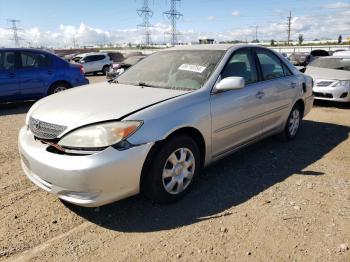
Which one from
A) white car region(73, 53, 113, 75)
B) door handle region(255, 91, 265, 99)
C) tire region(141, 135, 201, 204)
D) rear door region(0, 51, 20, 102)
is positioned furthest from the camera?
white car region(73, 53, 113, 75)

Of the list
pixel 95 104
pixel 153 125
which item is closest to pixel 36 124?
pixel 95 104

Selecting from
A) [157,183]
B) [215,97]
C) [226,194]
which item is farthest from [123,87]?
[226,194]

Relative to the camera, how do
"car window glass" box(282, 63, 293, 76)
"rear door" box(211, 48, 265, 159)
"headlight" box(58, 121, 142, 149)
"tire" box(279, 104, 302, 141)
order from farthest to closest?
"tire" box(279, 104, 302, 141), "car window glass" box(282, 63, 293, 76), "rear door" box(211, 48, 265, 159), "headlight" box(58, 121, 142, 149)

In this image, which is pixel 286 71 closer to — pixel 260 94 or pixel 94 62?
pixel 260 94

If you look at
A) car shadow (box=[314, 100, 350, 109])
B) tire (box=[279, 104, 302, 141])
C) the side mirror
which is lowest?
car shadow (box=[314, 100, 350, 109])

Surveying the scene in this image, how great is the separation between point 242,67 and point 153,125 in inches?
72.7

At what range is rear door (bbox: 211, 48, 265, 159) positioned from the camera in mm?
3895

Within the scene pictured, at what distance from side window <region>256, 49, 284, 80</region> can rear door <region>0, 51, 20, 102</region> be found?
6.19 m

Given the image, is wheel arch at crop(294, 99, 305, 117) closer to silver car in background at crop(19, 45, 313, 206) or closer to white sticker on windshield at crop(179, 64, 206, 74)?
silver car in background at crop(19, 45, 313, 206)

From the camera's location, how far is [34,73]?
884cm

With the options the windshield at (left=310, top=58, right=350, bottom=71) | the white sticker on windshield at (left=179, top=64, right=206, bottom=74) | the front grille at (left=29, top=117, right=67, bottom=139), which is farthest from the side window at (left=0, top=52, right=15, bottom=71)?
the windshield at (left=310, top=58, right=350, bottom=71)

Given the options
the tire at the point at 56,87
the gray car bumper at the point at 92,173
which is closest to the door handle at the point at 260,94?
the gray car bumper at the point at 92,173

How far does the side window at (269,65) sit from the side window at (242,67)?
25 centimetres

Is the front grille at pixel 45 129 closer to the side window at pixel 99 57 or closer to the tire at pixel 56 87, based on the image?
the tire at pixel 56 87
